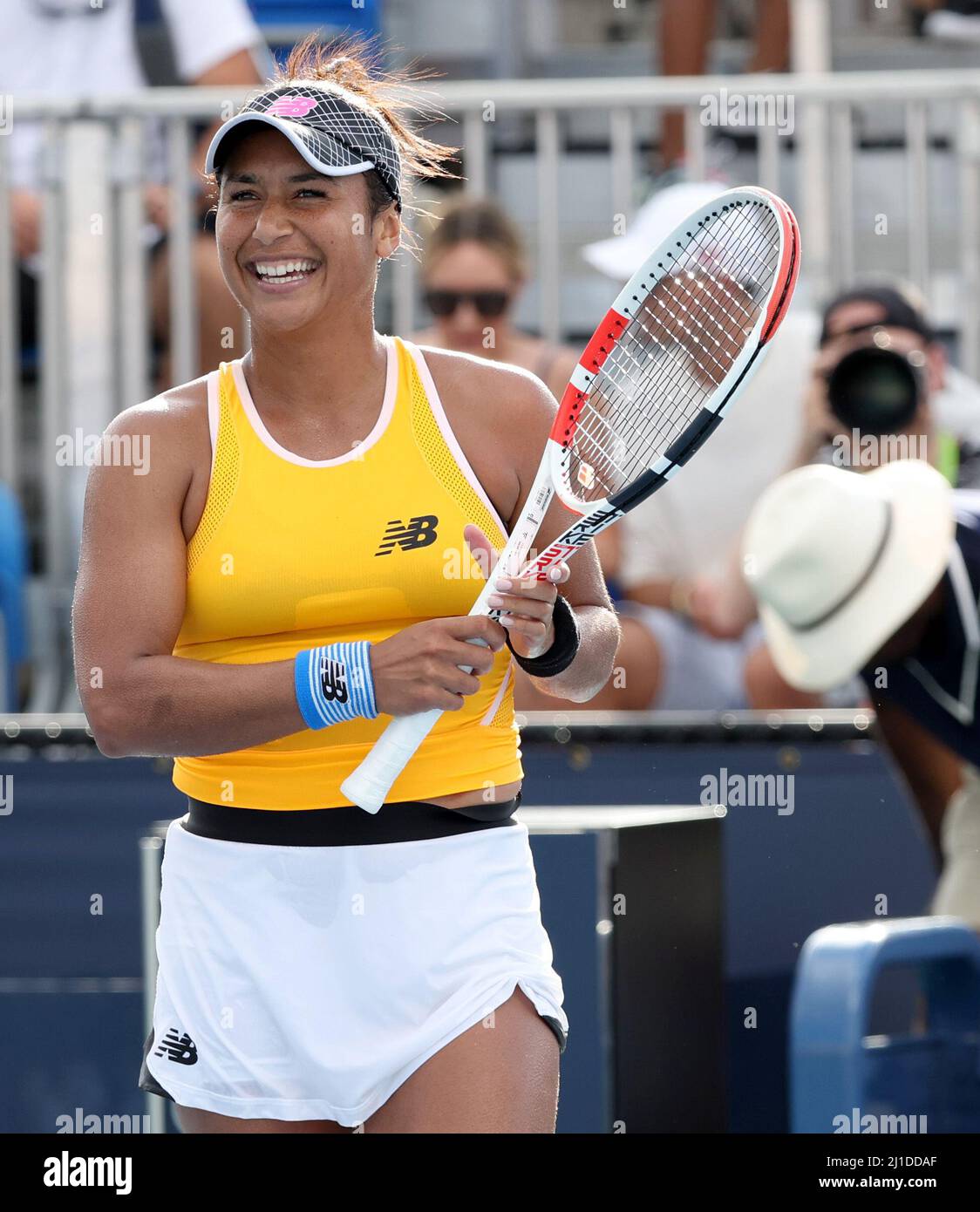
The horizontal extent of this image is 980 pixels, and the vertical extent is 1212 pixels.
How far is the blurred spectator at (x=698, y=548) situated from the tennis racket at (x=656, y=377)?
217cm

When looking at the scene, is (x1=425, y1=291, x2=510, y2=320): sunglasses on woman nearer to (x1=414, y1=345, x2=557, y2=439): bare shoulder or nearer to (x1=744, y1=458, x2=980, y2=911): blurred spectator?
(x1=744, y1=458, x2=980, y2=911): blurred spectator

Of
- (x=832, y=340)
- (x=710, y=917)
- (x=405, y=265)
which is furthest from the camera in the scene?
(x=405, y=265)

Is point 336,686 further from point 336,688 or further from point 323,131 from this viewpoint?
point 323,131

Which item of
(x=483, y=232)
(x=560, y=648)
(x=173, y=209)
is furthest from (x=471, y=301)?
(x=560, y=648)

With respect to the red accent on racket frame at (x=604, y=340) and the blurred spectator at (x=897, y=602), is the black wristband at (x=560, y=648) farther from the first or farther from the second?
the blurred spectator at (x=897, y=602)

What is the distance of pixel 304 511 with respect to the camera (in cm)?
228

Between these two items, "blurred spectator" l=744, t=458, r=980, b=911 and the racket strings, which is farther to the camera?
"blurred spectator" l=744, t=458, r=980, b=911

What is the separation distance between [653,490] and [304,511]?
1.31 ft

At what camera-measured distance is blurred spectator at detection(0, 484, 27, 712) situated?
15.2ft

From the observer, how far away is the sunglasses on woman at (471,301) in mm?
4805

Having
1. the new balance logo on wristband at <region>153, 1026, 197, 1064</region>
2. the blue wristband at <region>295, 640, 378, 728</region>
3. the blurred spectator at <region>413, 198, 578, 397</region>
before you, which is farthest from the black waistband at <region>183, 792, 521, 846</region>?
the blurred spectator at <region>413, 198, 578, 397</region>

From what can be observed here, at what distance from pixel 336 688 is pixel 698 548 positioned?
105 inches

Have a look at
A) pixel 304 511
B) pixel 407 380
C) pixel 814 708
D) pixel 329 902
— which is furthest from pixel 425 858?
pixel 814 708

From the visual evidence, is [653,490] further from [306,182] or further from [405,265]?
[405,265]
